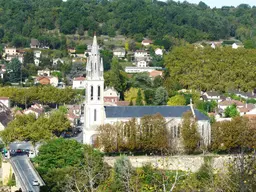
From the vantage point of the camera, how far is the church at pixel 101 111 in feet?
95.3

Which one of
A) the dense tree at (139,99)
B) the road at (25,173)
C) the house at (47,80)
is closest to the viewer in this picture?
the road at (25,173)

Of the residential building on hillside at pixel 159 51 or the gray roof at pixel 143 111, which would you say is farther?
the residential building on hillside at pixel 159 51

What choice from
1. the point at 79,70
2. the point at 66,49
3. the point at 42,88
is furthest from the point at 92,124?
the point at 66,49

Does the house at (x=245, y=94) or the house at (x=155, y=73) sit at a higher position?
the house at (x=155, y=73)

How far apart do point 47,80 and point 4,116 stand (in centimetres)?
1636

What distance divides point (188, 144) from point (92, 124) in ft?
16.7

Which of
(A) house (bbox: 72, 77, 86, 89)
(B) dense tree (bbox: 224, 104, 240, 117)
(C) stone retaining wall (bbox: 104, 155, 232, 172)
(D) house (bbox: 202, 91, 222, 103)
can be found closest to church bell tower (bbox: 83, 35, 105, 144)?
(C) stone retaining wall (bbox: 104, 155, 232, 172)

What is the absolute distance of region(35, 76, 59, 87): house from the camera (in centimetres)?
5181

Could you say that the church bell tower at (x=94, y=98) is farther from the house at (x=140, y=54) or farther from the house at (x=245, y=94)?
the house at (x=140, y=54)

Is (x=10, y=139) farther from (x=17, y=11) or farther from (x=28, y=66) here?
(x=17, y=11)

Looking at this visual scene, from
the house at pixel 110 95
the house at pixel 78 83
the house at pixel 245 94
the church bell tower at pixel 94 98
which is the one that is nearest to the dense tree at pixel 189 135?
the church bell tower at pixel 94 98

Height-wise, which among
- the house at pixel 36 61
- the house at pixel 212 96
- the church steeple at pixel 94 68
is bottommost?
the house at pixel 212 96

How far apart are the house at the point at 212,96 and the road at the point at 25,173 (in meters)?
21.6

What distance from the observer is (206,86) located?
4653cm
